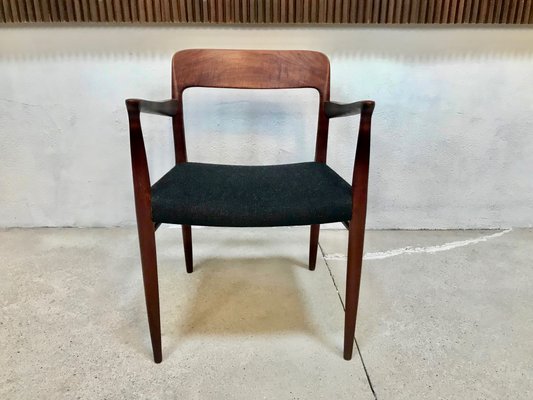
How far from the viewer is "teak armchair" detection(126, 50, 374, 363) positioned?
3.43 feet

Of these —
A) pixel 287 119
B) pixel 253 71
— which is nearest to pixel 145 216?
pixel 253 71

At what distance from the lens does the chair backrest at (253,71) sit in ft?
4.64

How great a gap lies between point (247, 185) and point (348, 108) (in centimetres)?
36

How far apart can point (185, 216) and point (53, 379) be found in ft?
1.90

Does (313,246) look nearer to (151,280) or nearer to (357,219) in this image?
(357,219)

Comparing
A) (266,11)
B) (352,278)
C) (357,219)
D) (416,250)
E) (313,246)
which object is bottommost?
(416,250)

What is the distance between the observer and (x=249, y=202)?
106cm

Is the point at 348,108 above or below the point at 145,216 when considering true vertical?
above

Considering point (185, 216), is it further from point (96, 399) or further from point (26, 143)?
point (26, 143)

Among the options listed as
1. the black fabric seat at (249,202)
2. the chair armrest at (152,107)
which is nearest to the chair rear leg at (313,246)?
the black fabric seat at (249,202)

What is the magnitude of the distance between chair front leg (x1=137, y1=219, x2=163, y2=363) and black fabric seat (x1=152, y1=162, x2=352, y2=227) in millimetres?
42

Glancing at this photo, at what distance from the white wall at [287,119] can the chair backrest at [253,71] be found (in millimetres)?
389

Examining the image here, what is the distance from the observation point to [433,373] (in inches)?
45.1

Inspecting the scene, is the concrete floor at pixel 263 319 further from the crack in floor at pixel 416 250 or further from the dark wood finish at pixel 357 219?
the dark wood finish at pixel 357 219
